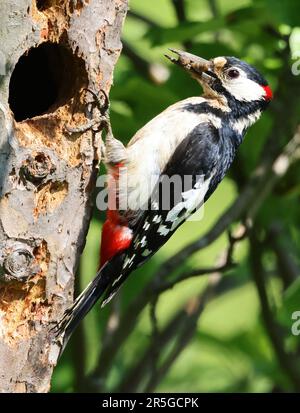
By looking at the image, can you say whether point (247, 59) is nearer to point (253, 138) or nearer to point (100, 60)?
point (253, 138)

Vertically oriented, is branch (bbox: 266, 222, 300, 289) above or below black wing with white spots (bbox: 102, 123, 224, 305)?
below

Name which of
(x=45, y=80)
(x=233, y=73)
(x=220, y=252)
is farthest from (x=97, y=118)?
(x=220, y=252)

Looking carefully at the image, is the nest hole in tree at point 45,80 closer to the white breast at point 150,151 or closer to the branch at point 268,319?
the white breast at point 150,151

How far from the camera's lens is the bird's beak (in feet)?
15.8

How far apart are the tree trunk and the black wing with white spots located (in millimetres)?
560

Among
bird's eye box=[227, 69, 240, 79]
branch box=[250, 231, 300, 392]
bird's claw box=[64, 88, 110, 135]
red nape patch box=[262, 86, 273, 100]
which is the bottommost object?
branch box=[250, 231, 300, 392]

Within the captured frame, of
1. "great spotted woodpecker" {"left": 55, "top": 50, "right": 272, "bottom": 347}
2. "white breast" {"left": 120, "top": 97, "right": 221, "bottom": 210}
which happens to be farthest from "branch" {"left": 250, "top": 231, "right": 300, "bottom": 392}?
"white breast" {"left": 120, "top": 97, "right": 221, "bottom": 210}

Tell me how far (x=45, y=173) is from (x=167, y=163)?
1029 millimetres

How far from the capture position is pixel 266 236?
18.7ft

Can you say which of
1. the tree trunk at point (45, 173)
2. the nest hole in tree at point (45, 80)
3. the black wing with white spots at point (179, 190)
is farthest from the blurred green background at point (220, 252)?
the tree trunk at point (45, 173)

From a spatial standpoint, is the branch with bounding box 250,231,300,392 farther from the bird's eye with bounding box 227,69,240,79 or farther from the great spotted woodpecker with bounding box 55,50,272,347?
the bird's eye with bounding box 227,69,240,79

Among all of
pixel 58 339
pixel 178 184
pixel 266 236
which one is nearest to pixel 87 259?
pixel 266 236

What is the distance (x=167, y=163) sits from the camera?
4.64m
